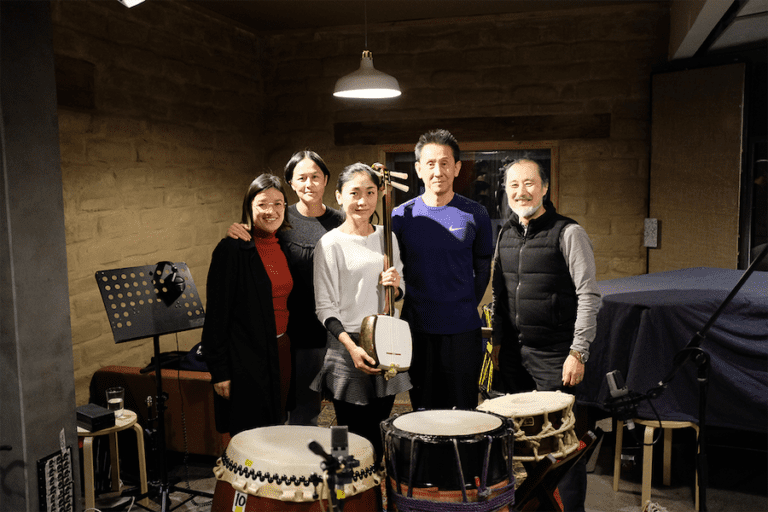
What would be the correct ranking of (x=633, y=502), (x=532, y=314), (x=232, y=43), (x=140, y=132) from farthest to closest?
(x=232, y=43)
(x=140, y=132)
(x=633, y=502)
(x=532, y=314)

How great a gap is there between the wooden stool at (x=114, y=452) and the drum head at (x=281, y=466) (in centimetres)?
122

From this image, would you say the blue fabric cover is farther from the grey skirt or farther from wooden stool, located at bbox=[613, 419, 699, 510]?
the grey skirt

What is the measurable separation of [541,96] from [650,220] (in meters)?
1.32

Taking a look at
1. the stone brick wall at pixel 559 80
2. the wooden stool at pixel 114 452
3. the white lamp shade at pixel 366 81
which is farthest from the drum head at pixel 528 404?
the stone brick wall at pixel 559 80

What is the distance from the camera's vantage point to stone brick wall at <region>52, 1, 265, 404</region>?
12.2 ft

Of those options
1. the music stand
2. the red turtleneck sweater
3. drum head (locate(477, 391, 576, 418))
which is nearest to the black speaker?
the music stand

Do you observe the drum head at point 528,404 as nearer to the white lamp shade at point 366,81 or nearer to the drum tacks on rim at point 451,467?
the drum tacks on rim at point 451,467

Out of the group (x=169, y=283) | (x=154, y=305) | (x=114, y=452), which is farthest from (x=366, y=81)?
(x=114, y=452)

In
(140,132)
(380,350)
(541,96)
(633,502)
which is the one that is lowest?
(633,502)

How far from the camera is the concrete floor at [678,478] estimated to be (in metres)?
3.02

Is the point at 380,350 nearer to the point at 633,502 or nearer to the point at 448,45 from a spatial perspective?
the point at 633,502

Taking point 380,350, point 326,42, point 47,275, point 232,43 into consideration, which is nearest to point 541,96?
point 326,42

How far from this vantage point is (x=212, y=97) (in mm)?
5062

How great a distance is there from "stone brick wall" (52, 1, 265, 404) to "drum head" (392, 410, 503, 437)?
8.34ft
